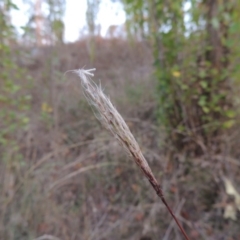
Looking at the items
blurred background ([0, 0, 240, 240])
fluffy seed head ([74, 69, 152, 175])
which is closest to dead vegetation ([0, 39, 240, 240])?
blurred background ([0, 0, 240, 240])

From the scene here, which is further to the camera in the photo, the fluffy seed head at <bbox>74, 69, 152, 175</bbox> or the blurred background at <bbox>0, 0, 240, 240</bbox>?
the blurred background at <bbox>0, 0, 240, 240</bbox>

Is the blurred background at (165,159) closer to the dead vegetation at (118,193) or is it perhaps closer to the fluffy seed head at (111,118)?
the dead vegetation at (118,193)

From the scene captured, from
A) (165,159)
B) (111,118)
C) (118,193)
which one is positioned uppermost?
(111,118)

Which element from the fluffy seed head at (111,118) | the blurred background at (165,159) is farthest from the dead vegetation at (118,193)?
the fluffy seed head at (111,118)

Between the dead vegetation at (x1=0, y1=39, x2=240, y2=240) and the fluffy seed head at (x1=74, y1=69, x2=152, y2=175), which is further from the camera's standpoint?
the dead vegetation at (x1=0, y1=39, x2=240, y2=240)

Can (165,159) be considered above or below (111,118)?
below

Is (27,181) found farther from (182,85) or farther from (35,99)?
(35,99)

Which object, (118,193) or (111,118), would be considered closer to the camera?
(111,118)

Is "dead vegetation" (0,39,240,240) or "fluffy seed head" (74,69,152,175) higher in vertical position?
"fluffy seed head" (74,69,152,175)

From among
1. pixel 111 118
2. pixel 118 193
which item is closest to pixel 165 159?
pixel 118 193

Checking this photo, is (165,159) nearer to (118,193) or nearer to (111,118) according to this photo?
(118,193)

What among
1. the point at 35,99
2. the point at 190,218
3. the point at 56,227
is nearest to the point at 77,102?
the point at 35,99

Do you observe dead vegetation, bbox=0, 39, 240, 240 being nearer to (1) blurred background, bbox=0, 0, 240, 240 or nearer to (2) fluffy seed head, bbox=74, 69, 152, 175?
(1) blurred background, bbox=0, 0, 240, 240
